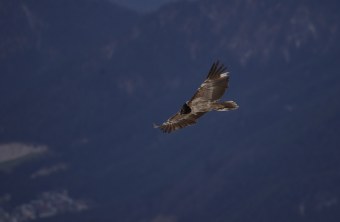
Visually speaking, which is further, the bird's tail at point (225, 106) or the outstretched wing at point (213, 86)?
the outstretched wing at point (213, 86)

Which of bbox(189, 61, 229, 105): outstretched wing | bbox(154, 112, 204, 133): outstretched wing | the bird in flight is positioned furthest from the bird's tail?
bbox(154, 112, 204, 133): outstretched wing

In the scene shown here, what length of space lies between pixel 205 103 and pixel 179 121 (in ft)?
3.65

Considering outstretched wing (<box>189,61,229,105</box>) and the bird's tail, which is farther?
outstretched wing (<box>189,61,229,105</box>)

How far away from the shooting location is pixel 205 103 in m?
41.5

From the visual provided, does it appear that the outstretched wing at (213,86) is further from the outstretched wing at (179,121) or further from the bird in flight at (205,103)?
the outstretched wing at (179,121)

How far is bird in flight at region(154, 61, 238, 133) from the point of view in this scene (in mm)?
41281

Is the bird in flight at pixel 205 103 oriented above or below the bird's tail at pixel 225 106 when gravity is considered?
above

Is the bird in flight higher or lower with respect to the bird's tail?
higher

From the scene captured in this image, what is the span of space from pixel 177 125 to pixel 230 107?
70.8 inches

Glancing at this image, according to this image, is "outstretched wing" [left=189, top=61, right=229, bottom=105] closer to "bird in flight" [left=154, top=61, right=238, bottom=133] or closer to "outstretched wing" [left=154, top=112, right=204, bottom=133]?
"bird in flight" [left=154, top=61, right=238, bottom=133]

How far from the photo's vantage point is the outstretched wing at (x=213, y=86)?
137 feet

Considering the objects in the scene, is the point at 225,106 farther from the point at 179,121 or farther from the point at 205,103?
the point at 179,121

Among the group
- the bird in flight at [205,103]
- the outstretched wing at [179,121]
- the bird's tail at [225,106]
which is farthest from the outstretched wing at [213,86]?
the outstretched wing at [179,121]

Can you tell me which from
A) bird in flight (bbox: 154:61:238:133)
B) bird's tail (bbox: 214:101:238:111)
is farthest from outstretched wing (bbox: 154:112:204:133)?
bird's tail (bbox: 214:101:238:111)
